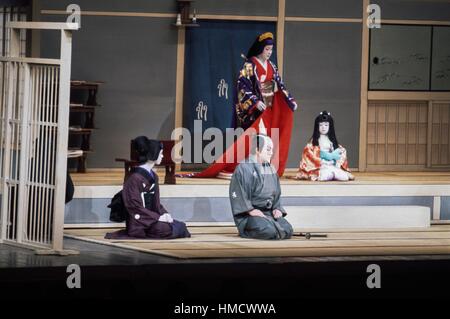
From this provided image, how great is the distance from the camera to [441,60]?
46.1 feet

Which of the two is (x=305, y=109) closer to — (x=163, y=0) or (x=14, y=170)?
(x=163, y=0)

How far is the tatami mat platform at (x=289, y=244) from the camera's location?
994 cm

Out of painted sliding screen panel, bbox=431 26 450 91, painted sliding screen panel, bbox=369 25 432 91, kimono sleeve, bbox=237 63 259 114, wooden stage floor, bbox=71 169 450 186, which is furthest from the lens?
painted sliding screen panel, bbox=431 26 450 91

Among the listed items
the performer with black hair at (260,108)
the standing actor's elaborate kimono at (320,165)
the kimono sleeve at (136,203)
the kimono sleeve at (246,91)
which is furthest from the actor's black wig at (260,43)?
the kimono sleeve at (136,203)

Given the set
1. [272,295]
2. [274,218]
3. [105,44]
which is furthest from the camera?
[105,44]

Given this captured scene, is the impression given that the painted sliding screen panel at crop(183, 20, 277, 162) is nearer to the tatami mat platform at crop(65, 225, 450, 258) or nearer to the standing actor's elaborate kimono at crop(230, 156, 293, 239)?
the tatami mat platform at crop(65, 225, 450, 258)

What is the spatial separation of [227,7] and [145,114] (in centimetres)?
140

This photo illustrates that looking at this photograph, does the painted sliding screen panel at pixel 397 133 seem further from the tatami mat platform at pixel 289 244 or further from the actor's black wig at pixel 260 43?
the tatami mat platform at pixel 289 244

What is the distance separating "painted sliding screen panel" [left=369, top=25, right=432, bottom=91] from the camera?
1391 cm

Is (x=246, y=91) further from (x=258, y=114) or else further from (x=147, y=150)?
(x=147, y=150)

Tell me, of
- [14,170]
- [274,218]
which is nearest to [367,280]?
[274,218]

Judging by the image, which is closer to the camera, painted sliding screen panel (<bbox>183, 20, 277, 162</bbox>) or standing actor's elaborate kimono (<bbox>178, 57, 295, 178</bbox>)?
standing actor's elaborate kimono (<bbox>178, 57, 295, 178</bbox>)

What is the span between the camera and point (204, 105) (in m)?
13.4

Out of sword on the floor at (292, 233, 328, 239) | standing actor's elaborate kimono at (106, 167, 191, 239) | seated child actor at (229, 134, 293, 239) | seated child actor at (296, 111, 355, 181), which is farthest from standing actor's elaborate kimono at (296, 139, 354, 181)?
standing actor's elaborate kimono at (106, 167, 191, 239)
